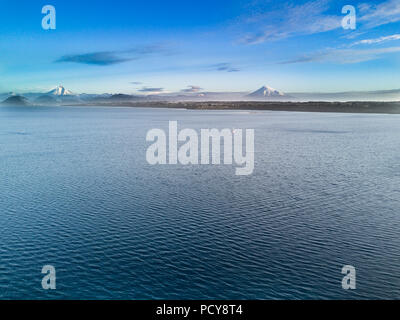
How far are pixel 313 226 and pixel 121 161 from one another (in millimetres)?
38956

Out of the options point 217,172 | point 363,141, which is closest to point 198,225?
point 217,172

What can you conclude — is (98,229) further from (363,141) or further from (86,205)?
(363,141)

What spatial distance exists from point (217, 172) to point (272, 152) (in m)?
21.7

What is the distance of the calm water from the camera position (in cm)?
2369

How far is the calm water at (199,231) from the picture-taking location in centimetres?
2369

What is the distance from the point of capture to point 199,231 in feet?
104

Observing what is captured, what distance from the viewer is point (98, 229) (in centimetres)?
3200
